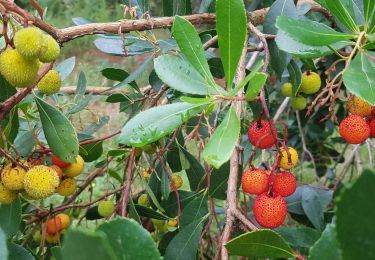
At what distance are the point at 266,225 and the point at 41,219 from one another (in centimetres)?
70

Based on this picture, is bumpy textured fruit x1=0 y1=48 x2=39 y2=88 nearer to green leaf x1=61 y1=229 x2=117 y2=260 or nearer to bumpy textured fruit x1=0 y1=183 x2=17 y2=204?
bumpy textured fruit x1=0 y1=183 x2=17 y2=204

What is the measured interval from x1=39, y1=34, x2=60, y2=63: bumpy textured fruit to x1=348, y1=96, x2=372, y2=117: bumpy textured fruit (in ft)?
2.00

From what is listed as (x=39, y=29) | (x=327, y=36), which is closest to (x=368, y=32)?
(x=327, y=36)

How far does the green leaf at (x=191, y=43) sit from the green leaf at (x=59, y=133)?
11.0 inches

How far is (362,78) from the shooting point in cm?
86

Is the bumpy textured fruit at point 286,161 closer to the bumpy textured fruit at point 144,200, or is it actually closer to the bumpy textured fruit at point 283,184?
the bumpy textured fruit at point 283,184

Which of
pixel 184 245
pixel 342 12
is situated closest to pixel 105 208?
pixel 184 245

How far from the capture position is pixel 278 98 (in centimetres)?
274

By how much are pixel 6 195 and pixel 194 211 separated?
464mm

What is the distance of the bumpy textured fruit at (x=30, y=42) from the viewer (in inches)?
31.4

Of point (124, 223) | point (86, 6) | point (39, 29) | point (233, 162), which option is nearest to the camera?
point (124, 223)

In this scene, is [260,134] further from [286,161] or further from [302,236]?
[302,236]

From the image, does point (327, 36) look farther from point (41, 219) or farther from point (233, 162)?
point (41, 219)

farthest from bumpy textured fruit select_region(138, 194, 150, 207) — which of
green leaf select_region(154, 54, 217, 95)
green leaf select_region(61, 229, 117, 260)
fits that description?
green leaf select_region(61, 229, 117, 260)
